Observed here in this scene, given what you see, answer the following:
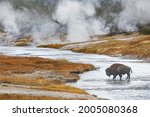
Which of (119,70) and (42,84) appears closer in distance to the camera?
(42,84)

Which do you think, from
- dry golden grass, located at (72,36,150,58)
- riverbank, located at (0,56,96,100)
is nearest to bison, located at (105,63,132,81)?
riverbank, located at (0,56,96,100)

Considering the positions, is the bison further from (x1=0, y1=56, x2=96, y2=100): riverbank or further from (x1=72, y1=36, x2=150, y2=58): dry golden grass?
(x1=72, y1=36, x2=150, y2=58): dry golden grass

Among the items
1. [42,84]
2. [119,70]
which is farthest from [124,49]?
[42,84]

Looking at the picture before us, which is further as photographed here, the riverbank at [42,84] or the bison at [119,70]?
the bison at [119,70]

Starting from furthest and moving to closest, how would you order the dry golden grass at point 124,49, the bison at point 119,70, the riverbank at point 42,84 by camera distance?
the dry golden grass at point 124,49
the bison at point 119,70
the riverbank at point 42,84

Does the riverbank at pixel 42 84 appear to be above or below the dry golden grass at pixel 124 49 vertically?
above

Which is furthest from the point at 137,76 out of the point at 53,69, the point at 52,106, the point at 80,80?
the point at 52,106

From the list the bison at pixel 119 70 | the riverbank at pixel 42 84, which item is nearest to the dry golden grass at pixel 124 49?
the riverbank at pixel 42 84

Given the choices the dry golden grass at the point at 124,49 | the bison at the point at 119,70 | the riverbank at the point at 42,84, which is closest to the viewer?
the riverbank at the point at 42,84

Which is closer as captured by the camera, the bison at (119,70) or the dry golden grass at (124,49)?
the bison at (119,70)

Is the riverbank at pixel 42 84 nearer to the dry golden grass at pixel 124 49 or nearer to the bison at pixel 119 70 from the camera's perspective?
the bison at pixel 119 70

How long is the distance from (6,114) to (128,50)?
4291 inches

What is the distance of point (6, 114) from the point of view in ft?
94.7

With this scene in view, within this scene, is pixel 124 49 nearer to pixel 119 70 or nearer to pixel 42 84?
pixel 119 70
